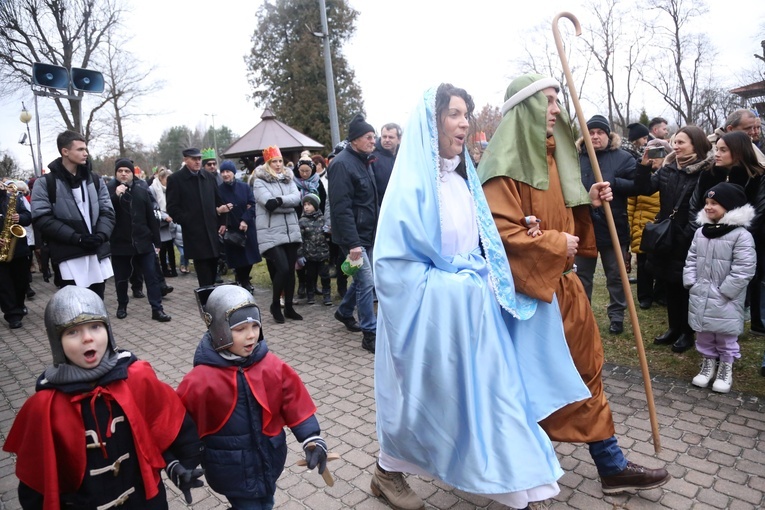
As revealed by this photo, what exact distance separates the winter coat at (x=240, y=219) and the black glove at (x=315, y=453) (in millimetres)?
5375

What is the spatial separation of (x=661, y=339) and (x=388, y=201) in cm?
366

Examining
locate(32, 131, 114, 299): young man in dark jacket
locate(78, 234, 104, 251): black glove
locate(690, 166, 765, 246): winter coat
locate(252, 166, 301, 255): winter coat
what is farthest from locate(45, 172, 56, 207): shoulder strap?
locate(690, 166, 765, 246): winter coat

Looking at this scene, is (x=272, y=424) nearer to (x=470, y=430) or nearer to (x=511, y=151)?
(x=470, y=430)

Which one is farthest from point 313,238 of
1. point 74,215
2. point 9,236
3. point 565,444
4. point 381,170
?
point 565,444

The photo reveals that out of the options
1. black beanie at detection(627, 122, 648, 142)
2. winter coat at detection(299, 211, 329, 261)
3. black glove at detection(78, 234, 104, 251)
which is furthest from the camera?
black beanie at detection(627, 122, 648, 142)

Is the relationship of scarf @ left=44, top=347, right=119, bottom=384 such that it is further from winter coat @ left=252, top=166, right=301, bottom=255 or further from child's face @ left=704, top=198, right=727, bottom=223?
winter coat @ left=252, top=166, right=301, bottom=255

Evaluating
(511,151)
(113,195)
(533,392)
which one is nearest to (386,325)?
(533,392)

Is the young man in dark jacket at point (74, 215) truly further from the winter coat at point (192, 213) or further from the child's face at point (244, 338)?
the child's face at point (244, 338)

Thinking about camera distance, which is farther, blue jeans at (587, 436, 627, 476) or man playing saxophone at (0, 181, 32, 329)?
man playing saxophone at (0, 181, 32, 329)

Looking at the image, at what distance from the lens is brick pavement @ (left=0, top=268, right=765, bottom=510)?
2.93 meters

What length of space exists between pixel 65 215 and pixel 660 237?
5541 millimetres

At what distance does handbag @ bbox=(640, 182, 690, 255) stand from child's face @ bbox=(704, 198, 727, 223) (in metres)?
0.58

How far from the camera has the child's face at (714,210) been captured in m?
4.12

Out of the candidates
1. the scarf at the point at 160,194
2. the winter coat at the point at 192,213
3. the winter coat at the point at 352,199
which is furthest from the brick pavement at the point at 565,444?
the scarf at the point at 160,194
